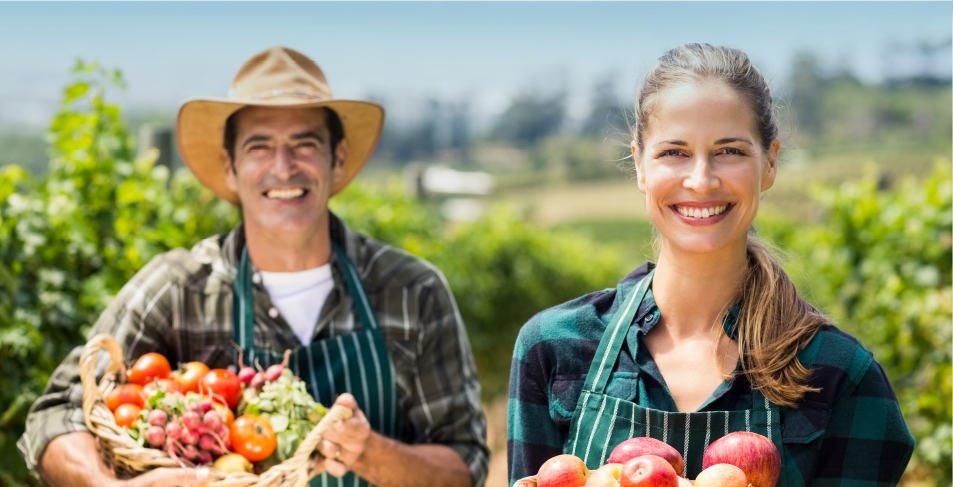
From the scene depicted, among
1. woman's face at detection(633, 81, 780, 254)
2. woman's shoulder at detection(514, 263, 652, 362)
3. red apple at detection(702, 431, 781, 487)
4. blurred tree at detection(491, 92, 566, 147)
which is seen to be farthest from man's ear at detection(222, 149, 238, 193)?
blurred tree at detection(491, 92, 566, 147)

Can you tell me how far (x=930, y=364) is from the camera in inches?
187

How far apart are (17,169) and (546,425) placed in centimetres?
260

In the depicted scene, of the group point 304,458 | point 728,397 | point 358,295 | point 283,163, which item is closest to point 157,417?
point 304,458

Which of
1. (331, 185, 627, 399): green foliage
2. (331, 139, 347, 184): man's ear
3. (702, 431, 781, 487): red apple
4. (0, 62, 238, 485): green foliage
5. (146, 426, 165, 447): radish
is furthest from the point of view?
(331, 185, 627, 399): green foliage

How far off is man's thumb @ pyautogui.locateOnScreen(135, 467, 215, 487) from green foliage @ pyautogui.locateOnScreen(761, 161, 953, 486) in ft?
10.2

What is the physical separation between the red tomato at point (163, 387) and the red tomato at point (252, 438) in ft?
0.77

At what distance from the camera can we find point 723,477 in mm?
1592

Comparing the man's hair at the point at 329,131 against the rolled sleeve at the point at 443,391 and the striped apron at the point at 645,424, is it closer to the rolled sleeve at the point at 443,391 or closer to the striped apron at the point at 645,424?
the rolled sleeve at the point at 443,391

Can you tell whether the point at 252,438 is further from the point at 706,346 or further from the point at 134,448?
the point at 706,346

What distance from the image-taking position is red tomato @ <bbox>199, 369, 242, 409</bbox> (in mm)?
2389

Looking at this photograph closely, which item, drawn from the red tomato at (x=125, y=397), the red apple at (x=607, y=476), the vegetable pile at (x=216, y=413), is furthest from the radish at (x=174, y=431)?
the red apple at (x=607, y=476)

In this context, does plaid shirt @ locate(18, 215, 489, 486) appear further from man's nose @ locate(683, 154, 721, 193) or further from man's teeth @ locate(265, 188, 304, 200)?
man's nose @ locate(683, 154, 721, 193)

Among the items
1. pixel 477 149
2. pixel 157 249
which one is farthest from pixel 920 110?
pixel 157 249

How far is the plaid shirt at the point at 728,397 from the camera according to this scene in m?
1.84
